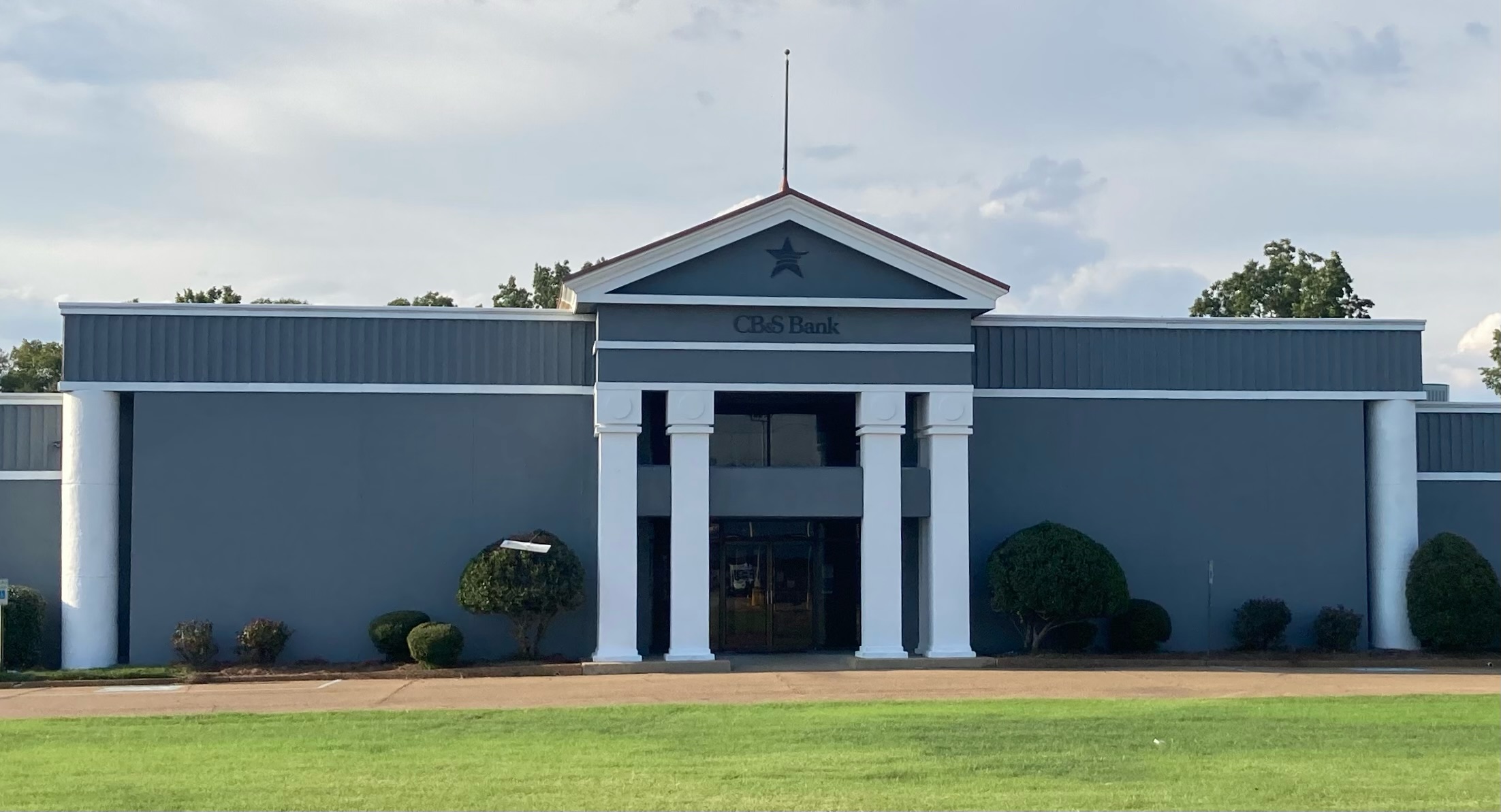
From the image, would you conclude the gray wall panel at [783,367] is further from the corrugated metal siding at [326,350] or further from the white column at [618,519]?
the corrugated metal siding at [326,350]

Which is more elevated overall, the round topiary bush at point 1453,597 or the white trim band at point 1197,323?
the white trim band at point 1197,323

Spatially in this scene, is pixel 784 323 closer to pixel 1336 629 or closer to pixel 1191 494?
pixel 1191 494

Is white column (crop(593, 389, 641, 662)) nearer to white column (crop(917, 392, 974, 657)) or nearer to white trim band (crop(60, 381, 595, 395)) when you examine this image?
white trim band (crop(60, 381, 595, 395))

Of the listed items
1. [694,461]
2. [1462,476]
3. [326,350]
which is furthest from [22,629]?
[1462,476]

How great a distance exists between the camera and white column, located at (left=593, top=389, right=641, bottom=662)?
2584 cm

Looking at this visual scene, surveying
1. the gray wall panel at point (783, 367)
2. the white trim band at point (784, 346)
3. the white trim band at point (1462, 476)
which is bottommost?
the white trim band at point (1462, 476)

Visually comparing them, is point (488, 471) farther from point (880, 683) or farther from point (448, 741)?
point (448, 741)

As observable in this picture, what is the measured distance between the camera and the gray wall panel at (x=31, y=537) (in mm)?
26766

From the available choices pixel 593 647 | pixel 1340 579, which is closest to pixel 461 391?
pixel 593 647

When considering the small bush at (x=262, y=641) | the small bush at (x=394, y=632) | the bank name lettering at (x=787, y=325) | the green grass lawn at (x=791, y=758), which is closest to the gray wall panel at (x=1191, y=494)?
the bank name lettering at (x=787, y=325)

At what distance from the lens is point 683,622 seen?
25.9 meters

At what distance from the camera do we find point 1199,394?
92.5ft

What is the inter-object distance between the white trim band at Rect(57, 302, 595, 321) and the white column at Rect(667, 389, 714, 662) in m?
2.62

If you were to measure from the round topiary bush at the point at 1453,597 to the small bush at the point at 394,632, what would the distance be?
1734 centimetres
